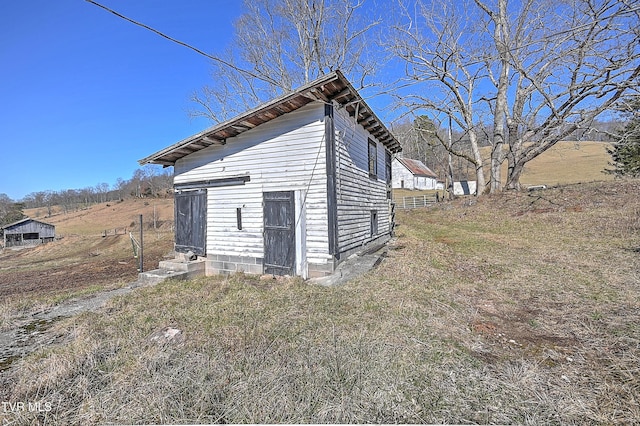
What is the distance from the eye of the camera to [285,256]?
7555 millimetres

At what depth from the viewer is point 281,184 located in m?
7.59

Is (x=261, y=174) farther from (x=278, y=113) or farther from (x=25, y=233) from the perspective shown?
(x=25, y=233)

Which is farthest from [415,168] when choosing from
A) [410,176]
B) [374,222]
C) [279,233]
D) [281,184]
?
[279,233]

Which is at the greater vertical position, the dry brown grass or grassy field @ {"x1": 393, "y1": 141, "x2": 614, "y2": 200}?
grassy field @ {"x1": 393, "y1": 141, "x2": 614, "y2": 200}

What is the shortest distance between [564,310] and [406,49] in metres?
14.2

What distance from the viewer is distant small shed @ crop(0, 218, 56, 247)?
4040 centimetres

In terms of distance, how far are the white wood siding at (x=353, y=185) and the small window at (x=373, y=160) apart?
0.72 ft

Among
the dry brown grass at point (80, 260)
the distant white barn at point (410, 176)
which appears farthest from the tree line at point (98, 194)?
the distant white barn at point (410, 176)

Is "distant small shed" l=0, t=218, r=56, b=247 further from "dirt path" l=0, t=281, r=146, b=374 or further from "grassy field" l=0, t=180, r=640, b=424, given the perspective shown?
"grassy field" l=0, t=180, r=640, b=424

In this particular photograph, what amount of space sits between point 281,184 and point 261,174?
0.75 meters

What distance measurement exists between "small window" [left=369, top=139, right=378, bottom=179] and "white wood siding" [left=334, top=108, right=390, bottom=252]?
0.72 ft

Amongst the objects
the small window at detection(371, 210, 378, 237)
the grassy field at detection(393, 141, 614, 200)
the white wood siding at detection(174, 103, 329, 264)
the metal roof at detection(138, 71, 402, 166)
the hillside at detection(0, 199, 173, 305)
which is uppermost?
the grassy field at detection(393, 141, 614, 200)

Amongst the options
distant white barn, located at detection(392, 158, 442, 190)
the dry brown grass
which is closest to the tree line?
the dry brown grass

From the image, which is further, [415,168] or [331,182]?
[415,168]
